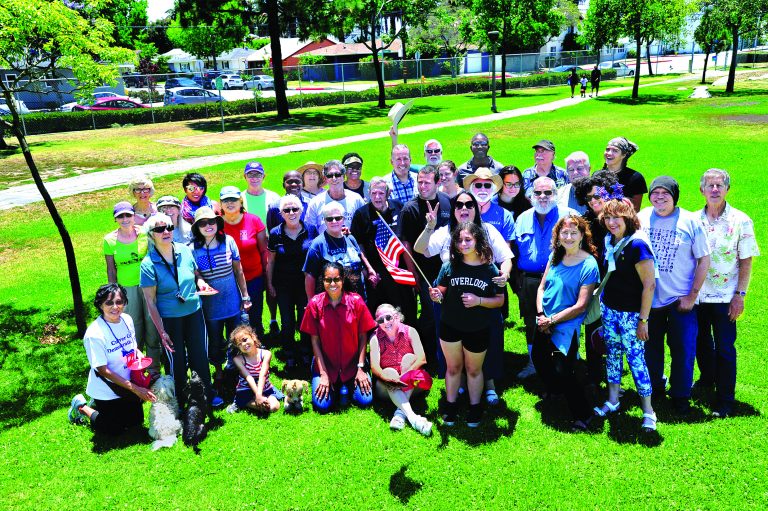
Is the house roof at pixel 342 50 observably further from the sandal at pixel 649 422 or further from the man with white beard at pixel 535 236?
the sandal at pixel 649 422

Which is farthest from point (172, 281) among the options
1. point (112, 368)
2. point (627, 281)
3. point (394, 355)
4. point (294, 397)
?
point (627, 281)

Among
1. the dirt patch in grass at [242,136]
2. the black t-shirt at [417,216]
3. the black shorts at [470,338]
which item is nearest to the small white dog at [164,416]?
the black shorts at [470,338]

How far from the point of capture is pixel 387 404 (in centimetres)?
607

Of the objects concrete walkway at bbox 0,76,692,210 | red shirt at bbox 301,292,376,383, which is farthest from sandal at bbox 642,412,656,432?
concrete walkway at bbox 0,76,692,210

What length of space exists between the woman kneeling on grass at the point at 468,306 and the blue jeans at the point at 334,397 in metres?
0.88

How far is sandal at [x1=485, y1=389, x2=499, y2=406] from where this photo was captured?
5926mm

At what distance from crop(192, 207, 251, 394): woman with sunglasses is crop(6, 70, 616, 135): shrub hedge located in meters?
28.5

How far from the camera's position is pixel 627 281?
524 cm

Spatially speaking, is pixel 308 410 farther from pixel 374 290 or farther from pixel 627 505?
pixel 627 505

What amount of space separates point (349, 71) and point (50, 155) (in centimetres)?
3839

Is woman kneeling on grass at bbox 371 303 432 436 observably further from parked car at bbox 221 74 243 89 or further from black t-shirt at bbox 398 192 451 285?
parked car at bbox 221 74 243 89

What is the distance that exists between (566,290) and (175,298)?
12.3 feet

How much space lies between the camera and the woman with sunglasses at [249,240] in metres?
6.69

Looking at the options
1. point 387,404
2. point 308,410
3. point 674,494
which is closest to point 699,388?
point 674,494
